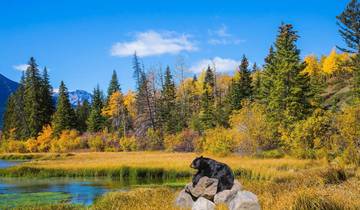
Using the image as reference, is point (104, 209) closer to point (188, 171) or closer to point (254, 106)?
point (188, 171)

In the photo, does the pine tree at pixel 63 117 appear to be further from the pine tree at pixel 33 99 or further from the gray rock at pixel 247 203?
the gray rock at pixel 247 203

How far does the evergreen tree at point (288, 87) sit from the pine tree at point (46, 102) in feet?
160

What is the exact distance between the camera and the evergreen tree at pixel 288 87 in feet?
142

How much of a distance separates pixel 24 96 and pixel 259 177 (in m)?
68.1

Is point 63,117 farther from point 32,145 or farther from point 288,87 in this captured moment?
point 288,87

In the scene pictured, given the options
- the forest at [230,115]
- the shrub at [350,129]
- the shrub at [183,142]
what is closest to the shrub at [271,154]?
the forest at [230,115]

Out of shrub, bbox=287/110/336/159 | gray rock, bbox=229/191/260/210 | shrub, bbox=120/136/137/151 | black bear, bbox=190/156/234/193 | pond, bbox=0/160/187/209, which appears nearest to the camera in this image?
gray rock, bbox=229/191/260/210

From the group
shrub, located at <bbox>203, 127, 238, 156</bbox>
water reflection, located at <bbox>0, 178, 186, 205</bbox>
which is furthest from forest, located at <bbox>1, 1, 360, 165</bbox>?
water reflection, located at <bbox>0, 178, 186, 205</bbox>

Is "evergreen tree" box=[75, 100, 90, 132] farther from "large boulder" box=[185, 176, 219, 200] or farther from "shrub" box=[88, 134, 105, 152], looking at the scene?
→ "large boulder" box=[185, 176, 219, 200]

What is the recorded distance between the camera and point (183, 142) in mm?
59625

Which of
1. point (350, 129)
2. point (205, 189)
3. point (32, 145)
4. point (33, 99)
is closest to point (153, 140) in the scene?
point (32, 145)

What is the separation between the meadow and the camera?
1147cm

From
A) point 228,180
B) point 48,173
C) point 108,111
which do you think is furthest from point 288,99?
point 108,111

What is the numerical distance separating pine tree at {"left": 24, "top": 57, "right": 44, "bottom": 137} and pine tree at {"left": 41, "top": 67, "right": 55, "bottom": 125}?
0.62m
